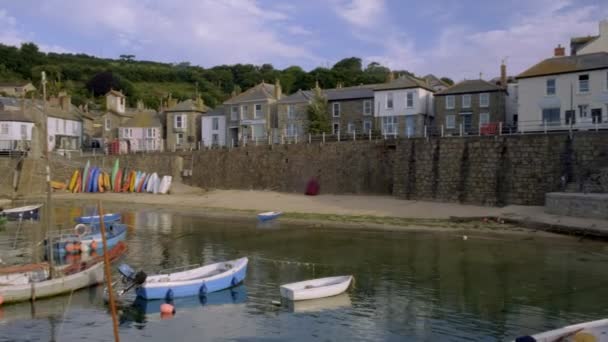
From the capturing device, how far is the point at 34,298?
19.3m

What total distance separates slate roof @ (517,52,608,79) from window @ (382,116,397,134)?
12.6m

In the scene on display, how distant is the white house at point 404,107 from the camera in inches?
2023

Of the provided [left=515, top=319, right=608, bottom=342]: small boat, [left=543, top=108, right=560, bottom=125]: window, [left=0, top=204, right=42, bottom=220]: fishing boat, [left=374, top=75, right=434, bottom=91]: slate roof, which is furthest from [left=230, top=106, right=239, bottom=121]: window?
[left=515, top=319, right=608, bottom=342]: small boat

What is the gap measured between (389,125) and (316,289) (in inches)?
1388

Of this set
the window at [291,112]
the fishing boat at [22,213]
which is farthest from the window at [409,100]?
the fishing boat at [22,213]

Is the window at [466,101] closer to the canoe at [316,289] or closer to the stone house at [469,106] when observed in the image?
the stone house at [469,106]

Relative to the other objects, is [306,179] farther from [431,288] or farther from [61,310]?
[61,310]

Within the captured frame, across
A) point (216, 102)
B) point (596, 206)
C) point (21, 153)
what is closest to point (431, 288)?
point (596, 206)

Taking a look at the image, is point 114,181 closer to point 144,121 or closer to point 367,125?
point 144,121

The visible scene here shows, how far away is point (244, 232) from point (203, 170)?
2427cm

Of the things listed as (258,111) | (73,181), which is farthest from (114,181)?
(258,111)

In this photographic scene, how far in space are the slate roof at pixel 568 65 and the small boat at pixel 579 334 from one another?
108 ft

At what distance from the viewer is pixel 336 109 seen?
57562 mm

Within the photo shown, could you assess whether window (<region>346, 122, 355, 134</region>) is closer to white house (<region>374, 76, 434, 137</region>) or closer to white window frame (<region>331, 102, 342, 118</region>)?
white window frame (<region>331, 102, 342, 118</region>)
